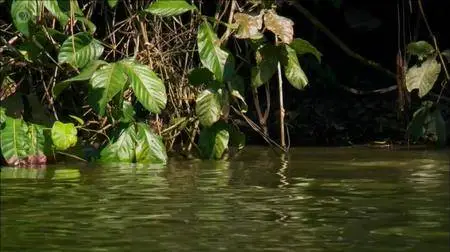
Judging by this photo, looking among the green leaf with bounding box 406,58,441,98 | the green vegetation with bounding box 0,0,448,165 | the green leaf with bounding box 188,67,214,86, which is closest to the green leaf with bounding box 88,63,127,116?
the green vegetation with bounding box 0,0,448,165

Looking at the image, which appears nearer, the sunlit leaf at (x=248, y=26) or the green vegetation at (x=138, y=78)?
the green vegetation at (x=138, y=78)

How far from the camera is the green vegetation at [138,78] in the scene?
4500 mm

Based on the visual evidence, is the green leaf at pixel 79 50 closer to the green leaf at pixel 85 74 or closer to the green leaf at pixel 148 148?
the green leaf at pixel 85 74

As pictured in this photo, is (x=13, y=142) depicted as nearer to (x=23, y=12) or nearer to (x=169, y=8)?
(x=23, y=12)

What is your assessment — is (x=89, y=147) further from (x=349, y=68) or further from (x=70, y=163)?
(x=349, y=68)

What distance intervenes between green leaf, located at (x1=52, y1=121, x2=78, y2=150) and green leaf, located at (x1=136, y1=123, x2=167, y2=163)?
33 centimetres

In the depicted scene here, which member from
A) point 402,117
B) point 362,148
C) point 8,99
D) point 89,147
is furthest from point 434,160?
point 8,99

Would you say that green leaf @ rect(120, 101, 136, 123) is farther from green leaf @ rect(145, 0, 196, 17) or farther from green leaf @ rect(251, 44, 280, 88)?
green leaf @ rect(251, 44, 280, 88)

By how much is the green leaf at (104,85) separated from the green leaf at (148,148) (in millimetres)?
374

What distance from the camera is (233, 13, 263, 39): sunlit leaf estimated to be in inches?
189

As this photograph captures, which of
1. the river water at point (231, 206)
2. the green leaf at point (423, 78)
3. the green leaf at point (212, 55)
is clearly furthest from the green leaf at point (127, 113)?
the green leaf at point (423, 78)

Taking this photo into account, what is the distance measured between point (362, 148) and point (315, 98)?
122 centimetres

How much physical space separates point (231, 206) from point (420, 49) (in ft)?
8.97

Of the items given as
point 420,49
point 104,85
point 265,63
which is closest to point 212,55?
point 265,63
